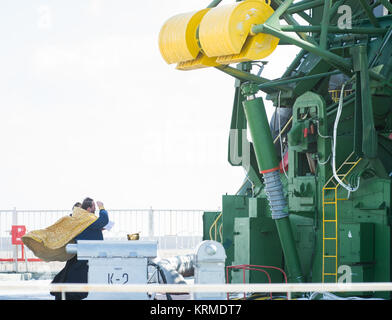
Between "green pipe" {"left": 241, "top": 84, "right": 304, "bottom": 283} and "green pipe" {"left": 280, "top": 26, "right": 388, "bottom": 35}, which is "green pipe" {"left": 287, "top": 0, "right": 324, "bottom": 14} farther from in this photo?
"green pipe" {"left": 241, "top": 84, "right": 304, "bottom": 283}

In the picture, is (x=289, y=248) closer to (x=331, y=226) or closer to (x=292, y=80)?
(x=331, y=226)

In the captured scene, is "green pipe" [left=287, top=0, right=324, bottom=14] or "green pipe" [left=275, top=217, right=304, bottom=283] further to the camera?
"green pipe" [left=287, top=0, right=324, bottom=14]

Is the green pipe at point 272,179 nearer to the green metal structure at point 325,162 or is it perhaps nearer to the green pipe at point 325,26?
the green metal structure at point 325,162

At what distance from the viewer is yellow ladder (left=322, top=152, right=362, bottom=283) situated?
47.1 feet

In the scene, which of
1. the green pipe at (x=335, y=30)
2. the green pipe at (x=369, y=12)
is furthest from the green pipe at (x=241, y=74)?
the green pipe at (x=369, y=12)

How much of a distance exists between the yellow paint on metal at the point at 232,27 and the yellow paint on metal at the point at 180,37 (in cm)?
40

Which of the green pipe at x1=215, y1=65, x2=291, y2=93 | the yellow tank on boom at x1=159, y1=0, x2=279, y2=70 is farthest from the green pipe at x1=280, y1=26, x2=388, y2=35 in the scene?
the green pipe at x1=215, y1=65, x2=291, y2=93

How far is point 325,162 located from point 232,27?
322 cm

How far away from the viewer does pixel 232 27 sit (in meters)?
13.8

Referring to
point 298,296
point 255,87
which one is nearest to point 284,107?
point 255,87

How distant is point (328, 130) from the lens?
15758 mm

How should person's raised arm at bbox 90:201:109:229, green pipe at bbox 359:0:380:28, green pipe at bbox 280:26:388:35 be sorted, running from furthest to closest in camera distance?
green pipe at bbox 359:0:380:28 < green pipe at bbox 280:26:388:35 < person's raised arm at bbox 90:201:109:229

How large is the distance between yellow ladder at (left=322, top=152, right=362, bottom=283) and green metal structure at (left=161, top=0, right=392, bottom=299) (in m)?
0.02

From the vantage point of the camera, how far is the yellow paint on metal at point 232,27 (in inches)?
545
